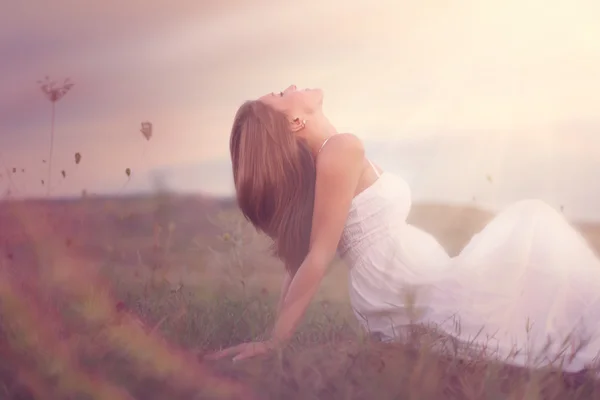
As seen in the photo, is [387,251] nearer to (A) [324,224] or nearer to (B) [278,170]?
(A) [324,224]

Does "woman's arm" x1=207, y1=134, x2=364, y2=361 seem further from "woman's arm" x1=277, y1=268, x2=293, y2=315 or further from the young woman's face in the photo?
the young woman's face

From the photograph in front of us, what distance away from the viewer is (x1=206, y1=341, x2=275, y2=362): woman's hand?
1748mm

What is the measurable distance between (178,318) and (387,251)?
1.94 feet

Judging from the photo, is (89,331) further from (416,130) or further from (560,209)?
(560,209)

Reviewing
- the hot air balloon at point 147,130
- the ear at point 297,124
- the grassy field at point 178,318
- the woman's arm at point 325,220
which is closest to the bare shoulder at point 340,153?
the woman's arm at point 325,220

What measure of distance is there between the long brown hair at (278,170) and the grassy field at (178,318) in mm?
93

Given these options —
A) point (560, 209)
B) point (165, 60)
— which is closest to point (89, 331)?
point (165, 60)

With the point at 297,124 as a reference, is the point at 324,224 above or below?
below

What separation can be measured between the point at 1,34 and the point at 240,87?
0.67 m

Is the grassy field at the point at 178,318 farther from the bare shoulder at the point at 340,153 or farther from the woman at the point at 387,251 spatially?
the bare shoulder at the point at 340,153

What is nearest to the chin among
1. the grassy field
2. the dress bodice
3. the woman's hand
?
the dress bodice

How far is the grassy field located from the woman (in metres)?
0.06

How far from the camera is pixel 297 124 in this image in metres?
1.89

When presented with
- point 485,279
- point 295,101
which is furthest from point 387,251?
point 295,101
